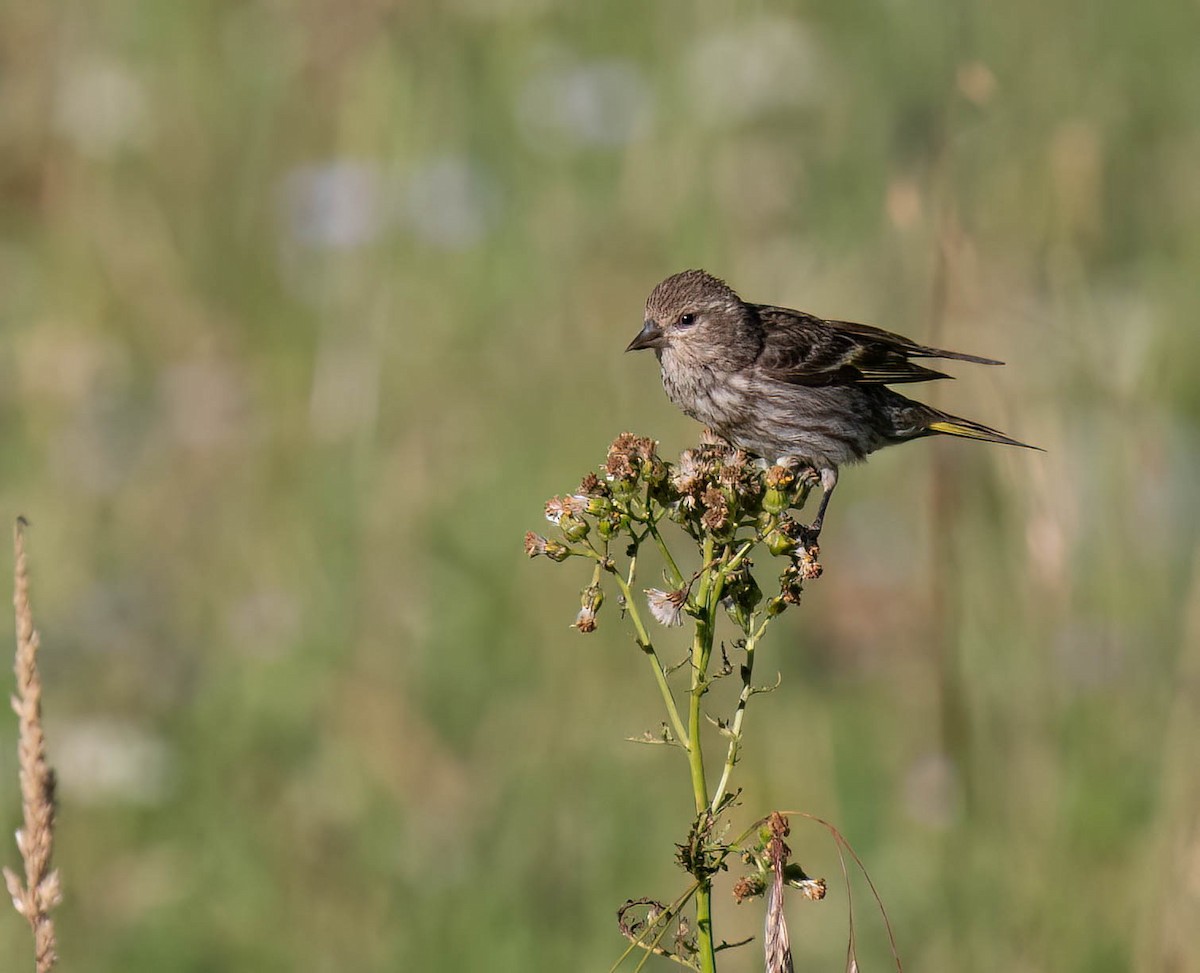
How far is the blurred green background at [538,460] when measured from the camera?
500 centimetres

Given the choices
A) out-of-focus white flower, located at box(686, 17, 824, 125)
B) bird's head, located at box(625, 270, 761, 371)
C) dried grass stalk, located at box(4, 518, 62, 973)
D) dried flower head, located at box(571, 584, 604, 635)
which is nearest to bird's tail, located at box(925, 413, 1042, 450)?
bird's head, located at box(625, 270, 761, 371)

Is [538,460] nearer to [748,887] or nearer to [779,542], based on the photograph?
[779,542]

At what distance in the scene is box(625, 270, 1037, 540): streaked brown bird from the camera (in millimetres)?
4480

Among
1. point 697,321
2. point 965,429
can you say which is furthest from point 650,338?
point 965,429

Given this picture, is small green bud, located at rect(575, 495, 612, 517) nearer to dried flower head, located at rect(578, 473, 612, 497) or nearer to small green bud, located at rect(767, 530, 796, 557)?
dried flower head, located at rect(578, 473, 612, 497)

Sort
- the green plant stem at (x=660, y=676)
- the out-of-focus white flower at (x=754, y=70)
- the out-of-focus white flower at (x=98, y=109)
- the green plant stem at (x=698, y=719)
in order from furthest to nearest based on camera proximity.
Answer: the out-of-focus white flower at (x=98, y=109), the out-of-focus white flower at (x=754, y=70), the green plant stem at (x=660, y=676), the green plant stem at (x=698, y=719)

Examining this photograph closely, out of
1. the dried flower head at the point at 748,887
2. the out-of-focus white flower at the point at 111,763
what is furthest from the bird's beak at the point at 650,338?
the out-of-focus white flower at the point at 111,763

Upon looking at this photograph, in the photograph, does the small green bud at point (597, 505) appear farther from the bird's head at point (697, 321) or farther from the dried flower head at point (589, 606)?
the bird's head at point (697, 321)

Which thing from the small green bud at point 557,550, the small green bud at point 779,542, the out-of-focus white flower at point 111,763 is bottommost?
the small green bud at point 557,550

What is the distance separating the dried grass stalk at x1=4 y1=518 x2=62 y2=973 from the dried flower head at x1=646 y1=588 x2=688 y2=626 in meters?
0.88

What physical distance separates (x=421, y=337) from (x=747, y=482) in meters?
5.47

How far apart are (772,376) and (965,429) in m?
0.55

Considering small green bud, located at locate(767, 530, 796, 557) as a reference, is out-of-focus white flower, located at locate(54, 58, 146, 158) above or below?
above

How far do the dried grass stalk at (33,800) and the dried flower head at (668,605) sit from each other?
2.89ft
